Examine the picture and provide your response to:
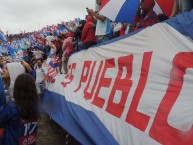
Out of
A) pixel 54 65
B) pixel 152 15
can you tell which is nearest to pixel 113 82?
pixel 152 15

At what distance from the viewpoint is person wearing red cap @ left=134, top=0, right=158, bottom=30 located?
433 centimetres

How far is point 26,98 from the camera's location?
310 cm

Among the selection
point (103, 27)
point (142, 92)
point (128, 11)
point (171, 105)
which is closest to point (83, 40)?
point (103, 27)

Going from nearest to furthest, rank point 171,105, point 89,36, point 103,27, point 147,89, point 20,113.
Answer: point 171,105, point 20,113, point 147,89, point 103,27, point 89,36

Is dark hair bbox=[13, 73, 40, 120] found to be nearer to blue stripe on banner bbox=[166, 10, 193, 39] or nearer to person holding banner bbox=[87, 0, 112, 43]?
blue stripe on banner bbox=[166, 10, 193, 39]

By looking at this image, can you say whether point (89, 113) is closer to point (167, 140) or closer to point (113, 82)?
point (113, 82)

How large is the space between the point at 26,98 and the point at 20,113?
0.14 meters

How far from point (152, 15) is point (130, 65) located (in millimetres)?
960

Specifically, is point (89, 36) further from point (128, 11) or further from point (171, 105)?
point (171, 105)

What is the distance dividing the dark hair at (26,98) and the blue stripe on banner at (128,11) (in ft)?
6.38

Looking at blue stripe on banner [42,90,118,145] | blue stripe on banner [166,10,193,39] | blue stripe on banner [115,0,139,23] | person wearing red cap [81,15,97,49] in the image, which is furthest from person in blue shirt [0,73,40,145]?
person wearing red cap [81,15,97,49]

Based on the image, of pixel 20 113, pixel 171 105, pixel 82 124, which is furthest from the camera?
pixel 82 124

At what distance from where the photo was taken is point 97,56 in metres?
5.32

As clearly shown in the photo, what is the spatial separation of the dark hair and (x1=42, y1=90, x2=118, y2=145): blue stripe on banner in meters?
0.88
